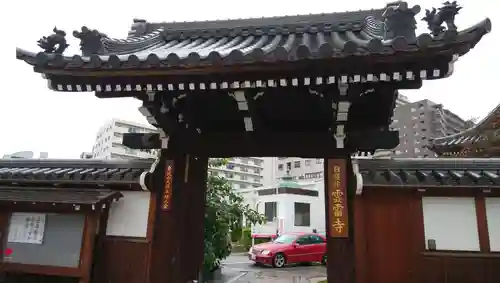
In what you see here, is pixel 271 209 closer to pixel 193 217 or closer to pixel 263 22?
pixel 193 217

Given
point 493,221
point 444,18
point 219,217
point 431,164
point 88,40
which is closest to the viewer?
point 444,18

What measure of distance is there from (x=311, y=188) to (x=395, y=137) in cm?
2225

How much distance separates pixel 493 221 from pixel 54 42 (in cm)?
630


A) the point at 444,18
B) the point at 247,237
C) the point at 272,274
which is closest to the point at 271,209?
the point at 247,237

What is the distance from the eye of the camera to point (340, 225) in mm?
4707

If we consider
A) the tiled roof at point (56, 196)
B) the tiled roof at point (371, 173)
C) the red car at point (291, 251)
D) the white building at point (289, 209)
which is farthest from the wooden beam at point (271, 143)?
the white building at point (289, 209)

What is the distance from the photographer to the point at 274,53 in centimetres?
390

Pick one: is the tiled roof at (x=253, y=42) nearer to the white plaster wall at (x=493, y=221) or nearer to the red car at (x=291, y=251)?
the white plaster wall at (x=493, y=221)

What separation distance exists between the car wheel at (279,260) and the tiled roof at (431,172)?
10.6 metres

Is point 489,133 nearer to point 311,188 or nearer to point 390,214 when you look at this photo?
point 390,214

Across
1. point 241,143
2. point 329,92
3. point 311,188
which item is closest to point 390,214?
point 329,92

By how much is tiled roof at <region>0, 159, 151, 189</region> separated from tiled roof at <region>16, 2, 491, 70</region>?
5.94ft

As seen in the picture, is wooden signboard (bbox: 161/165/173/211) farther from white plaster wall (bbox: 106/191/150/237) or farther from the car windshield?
the car windshield

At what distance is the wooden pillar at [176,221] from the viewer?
207 inches
